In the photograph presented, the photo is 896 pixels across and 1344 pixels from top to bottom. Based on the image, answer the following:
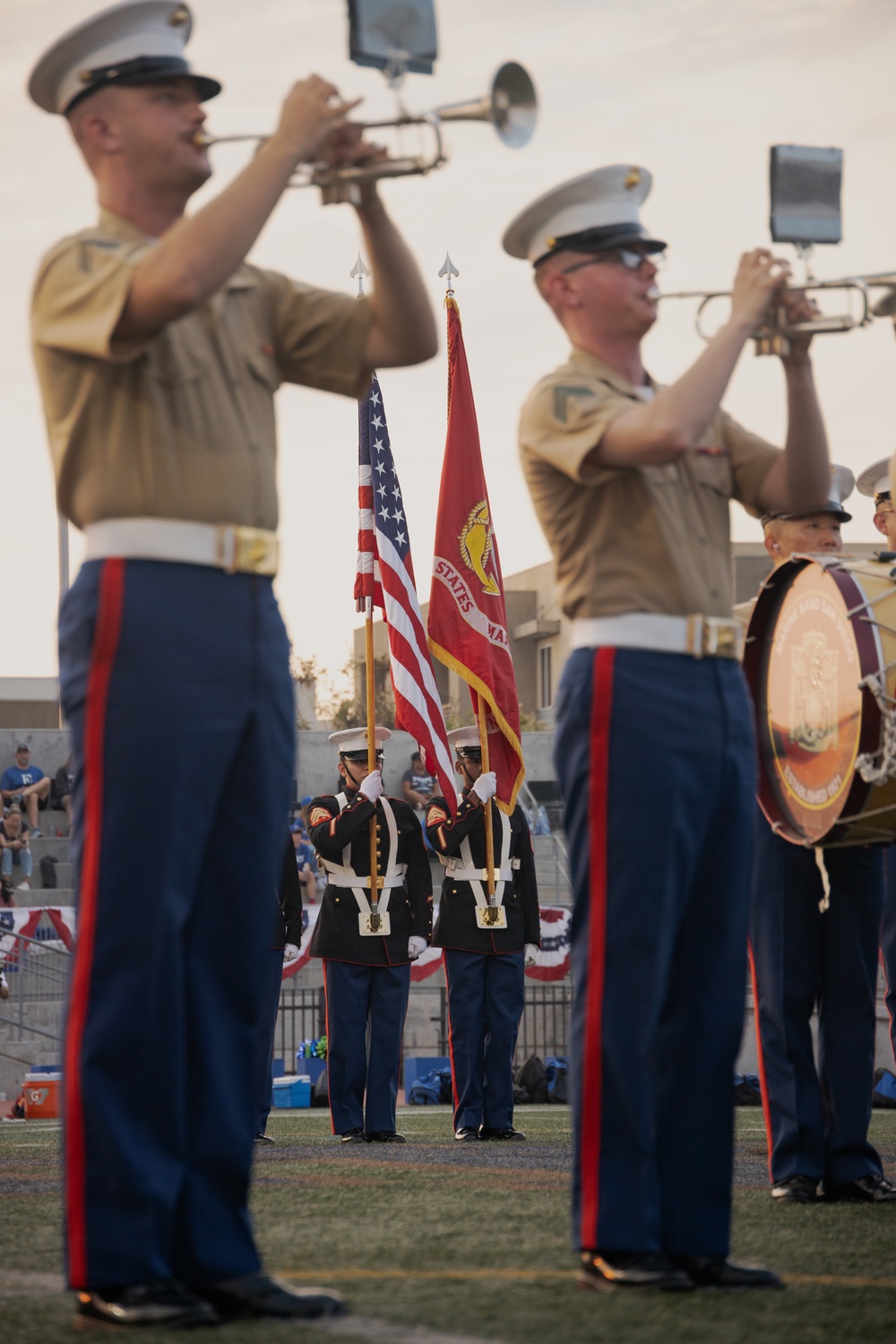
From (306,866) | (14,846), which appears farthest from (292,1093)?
(14,846)

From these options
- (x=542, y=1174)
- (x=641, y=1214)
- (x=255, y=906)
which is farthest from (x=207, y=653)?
(x=542, y=1174)

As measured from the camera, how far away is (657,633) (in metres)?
3.78

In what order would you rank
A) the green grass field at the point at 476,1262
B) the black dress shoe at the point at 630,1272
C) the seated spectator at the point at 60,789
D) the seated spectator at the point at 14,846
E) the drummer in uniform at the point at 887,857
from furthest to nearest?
1. the seated spectator at the point at 60,789
2. the seated spectator at the point at 14,846
3. the drummer in uniform at the point at 887,857
4. the black dress shoe at the point at 630,1272
5. the green grass field at the point at 476,1262

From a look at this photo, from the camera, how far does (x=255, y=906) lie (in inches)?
137

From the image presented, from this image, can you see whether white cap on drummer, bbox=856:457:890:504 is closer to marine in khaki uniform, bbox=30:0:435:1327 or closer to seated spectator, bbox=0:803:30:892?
marine in khaki uniform, bbox=30:0:435:1327

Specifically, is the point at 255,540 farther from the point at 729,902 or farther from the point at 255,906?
the point at 729,902

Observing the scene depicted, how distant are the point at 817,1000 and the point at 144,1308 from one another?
3.12m

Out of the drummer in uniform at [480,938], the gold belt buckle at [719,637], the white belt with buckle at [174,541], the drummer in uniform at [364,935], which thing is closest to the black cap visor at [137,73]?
the white belt with buckle at [174,541]

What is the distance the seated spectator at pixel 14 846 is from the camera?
2156 cm

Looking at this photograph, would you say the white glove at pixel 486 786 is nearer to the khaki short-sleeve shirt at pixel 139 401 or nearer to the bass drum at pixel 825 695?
the bass drum at pixel 825 695

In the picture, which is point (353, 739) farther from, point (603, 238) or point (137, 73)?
point (137, 73)

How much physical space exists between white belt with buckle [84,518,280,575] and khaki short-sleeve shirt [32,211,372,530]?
0.02 metres

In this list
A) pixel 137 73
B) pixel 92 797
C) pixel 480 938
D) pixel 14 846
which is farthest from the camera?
pixel 14 846

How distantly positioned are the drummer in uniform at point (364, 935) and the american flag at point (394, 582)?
579mm
